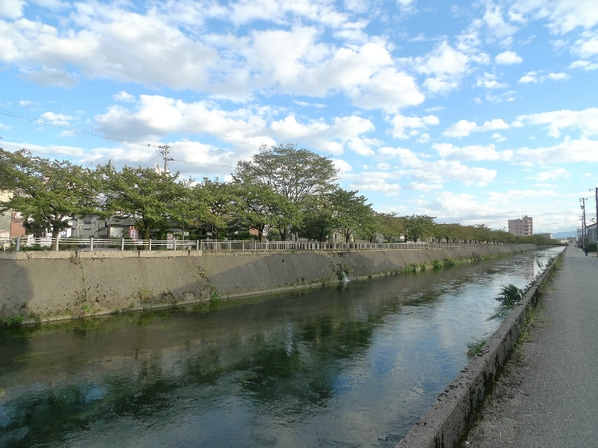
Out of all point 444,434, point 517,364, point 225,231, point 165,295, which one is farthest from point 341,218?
point 444,434

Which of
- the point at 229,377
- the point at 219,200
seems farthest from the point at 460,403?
the point at 219,200

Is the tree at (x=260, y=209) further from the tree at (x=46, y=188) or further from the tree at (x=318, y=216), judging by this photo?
the tree at (x=46, y=188)

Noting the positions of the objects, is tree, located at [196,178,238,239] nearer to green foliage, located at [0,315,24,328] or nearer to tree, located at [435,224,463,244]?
green foliage, located at [0,315,24,328]

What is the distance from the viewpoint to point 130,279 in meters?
16.9

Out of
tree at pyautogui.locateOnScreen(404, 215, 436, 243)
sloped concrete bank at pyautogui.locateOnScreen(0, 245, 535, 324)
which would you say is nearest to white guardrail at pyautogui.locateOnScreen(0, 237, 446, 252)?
sloped concrete bank at pyautogui.locateOnScreen(0, 245, 535, 324)

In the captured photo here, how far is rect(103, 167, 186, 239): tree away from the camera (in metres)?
20.1

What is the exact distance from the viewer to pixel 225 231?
29.4 meters

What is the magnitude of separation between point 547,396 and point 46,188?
810 inches

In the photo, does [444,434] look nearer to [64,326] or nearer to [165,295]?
[64,326]

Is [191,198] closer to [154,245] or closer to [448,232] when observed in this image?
[154,245]

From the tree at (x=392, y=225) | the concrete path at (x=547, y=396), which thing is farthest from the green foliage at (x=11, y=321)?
the tree at (x=392, y=225)

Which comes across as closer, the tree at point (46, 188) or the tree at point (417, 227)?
the tree at point (46, 188)

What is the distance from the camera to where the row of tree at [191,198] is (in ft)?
59.2

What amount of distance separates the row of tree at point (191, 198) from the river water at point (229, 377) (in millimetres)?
6974
